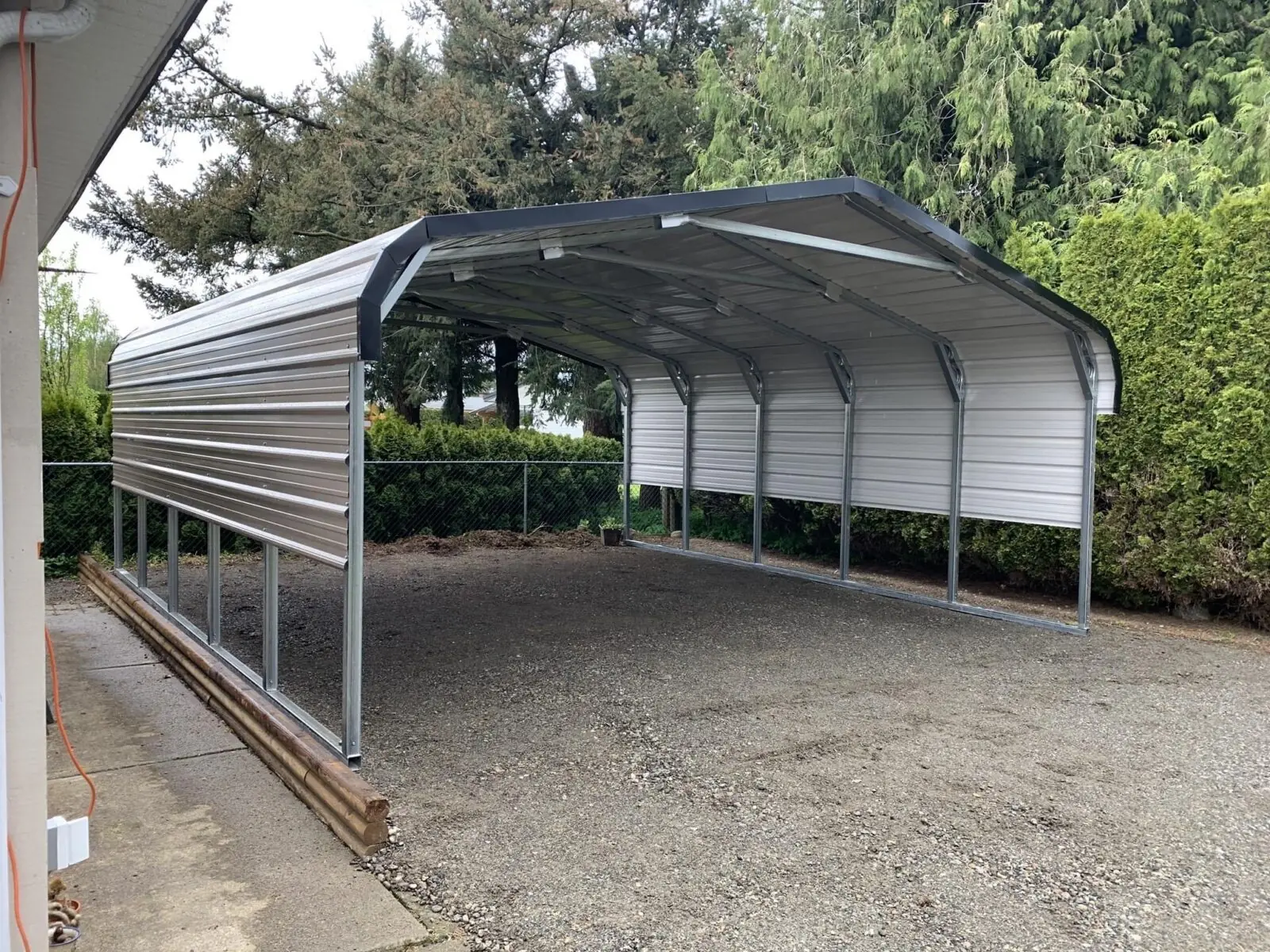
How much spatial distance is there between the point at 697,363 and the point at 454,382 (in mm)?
8442

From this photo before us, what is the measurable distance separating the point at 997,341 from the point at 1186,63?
6987mm

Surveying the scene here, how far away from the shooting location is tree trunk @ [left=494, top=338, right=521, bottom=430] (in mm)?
18406

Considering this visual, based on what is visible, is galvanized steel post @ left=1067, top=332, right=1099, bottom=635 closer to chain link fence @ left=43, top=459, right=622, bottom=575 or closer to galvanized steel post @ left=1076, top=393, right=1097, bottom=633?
galvanized steel post @ left=1076, top=393, right=1097, bottom=633

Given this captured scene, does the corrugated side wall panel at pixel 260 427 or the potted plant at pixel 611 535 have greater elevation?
the corrugated side wall panel at pixel 260 427

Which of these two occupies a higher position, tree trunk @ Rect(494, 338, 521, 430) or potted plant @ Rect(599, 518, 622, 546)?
tree trunk @ Rect(494, 338, 521, 430)

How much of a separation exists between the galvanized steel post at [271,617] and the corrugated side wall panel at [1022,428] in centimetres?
568

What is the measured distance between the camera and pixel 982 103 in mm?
11125

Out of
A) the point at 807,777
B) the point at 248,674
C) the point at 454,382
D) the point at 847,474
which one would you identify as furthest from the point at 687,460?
the point at 454,382

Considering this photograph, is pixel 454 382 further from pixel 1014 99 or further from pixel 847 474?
pixel 1014 99

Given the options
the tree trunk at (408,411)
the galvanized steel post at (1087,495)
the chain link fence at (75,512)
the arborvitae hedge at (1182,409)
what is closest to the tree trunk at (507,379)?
the tree trunk at (408,411)

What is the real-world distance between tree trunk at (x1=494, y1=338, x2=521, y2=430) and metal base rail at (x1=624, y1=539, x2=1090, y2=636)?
830 centimetres

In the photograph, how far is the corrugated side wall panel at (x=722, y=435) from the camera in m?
10.3

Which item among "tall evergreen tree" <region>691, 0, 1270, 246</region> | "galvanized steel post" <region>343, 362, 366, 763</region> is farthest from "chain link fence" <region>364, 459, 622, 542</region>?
"galvanized steel post" <region>343, 362, 366, 763</region>

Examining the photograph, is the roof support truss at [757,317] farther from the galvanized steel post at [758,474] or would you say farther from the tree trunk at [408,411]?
the tree trunk at [408,411]
